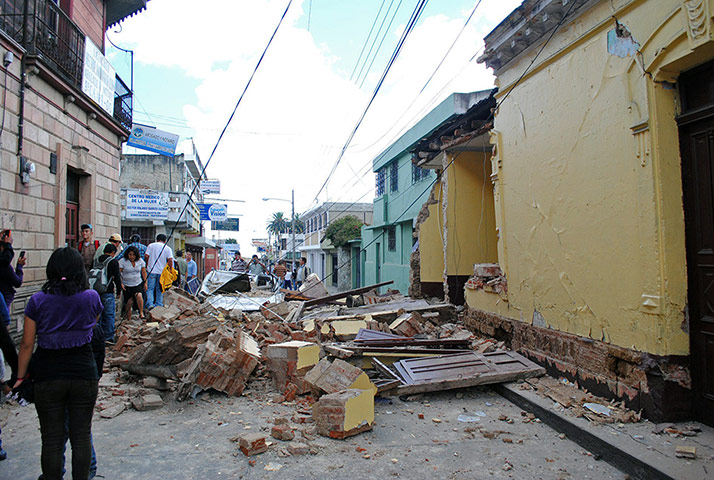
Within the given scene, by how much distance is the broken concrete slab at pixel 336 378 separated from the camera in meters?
4.51

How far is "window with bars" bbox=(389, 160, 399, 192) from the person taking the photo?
741 inches

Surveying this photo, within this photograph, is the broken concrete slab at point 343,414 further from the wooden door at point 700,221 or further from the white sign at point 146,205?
the white sign at point 146,205

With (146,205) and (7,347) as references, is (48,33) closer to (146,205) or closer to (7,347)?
(7,347)

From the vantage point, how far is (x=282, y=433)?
3.82 meters

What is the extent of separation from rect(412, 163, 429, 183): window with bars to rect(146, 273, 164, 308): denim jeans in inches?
374

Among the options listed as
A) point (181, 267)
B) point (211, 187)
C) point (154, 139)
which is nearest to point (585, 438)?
point (181, 267)

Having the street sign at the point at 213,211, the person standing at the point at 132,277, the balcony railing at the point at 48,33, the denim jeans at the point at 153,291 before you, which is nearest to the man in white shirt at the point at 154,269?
the denim jeans at the point at 153,291

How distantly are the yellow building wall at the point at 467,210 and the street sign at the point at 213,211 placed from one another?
2279 centimetres

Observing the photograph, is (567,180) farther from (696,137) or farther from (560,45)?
(560,45)

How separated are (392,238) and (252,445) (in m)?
15.8

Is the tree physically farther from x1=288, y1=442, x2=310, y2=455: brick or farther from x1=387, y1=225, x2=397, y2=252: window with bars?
x1=288, y1=442, x2=310, y2=455: brick

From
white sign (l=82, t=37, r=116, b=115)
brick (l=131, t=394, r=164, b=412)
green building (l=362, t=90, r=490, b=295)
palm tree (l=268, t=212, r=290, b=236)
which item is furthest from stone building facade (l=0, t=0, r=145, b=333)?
palm tree (l=268, t=212, r=290, b=236)

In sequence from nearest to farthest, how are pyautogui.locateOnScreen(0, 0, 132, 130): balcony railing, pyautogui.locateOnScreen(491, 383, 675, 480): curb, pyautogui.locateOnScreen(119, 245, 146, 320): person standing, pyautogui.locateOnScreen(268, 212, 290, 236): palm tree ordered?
1. pyautogui.locateOnScreen(491, 383, 675, 480): curb
2. pyautogui.locateOnScreen(0, 0, 132, 130): balcony railing
3. pyautogui.locateOnScreen(119, 245, 146, 320): person standing
4. pyautogui.locateOnScreen(268, 212, 290, 236): palm tree

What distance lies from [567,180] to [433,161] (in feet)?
19.4
